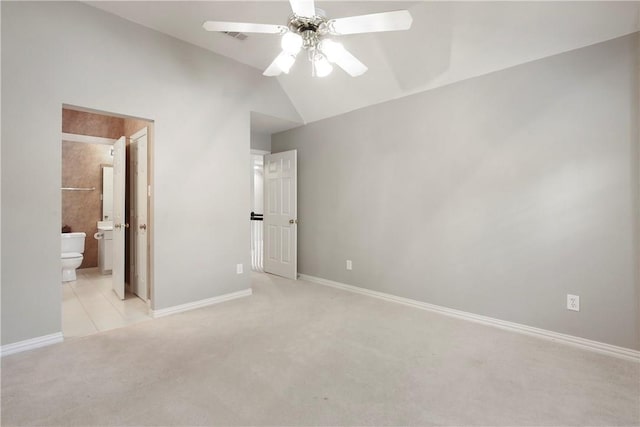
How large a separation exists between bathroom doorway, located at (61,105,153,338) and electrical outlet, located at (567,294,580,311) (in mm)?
3764

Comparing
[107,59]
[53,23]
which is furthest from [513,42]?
[53,23]

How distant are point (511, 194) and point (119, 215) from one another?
4.33 meters

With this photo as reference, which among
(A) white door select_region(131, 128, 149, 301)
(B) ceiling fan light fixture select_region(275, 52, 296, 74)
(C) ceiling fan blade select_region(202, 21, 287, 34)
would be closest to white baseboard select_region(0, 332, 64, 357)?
(A) white door select_region(131, 128, 149, 301)

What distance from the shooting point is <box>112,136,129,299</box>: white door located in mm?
3656

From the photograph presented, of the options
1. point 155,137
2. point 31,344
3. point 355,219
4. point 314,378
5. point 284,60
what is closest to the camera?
point 314,378

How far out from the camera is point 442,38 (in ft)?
9.13

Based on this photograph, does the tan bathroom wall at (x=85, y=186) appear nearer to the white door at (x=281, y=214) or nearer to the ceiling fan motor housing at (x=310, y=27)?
the white door at (x=281, y=214)

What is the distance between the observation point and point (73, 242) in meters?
4.64

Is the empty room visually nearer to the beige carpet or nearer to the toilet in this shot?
the beige carpet

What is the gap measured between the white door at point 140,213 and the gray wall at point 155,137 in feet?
1.38

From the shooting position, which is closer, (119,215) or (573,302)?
(573,302)

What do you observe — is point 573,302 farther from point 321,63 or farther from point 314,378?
point 321,63

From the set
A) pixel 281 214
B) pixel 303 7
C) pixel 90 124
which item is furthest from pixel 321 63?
pixel 90 124

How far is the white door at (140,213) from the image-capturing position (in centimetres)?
340
